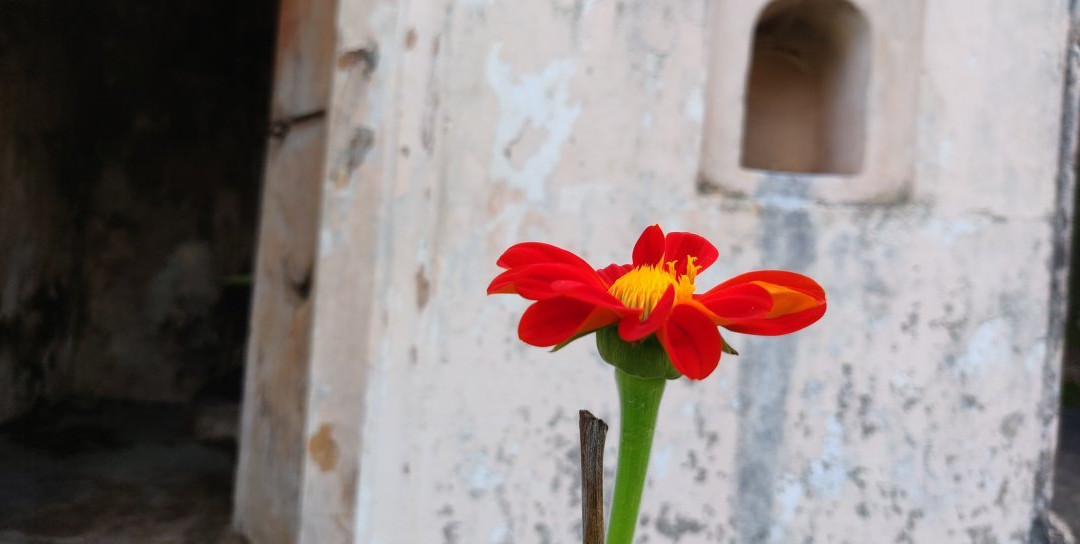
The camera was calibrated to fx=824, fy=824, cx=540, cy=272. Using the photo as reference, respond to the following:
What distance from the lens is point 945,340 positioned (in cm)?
188

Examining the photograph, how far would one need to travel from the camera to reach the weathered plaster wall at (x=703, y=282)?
1755 mm

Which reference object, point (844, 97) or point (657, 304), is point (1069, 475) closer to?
point (844, 97)

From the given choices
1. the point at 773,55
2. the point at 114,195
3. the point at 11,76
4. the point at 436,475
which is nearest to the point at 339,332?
the point at 436,475

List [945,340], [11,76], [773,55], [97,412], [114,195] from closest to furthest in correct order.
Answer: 1. [945,340]
2. [773,55]
3. [11,76]
4. [97,412]
5. [114,195]

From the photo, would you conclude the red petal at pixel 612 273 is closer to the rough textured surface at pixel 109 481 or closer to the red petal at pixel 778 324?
the red petal at pixel 778 324

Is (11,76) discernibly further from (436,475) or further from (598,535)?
(598,535)

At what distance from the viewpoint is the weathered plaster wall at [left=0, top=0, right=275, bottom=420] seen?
3885mm

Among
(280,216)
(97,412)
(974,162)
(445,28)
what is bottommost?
(97,412)

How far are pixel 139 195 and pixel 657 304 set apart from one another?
4.75 meters

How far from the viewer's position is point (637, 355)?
0.36 meters

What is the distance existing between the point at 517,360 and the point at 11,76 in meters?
2.90

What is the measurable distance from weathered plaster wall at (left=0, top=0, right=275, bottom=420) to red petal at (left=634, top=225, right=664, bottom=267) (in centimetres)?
400

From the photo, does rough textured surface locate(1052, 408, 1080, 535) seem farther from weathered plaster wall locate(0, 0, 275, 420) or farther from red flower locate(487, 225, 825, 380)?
weathered plaster wall locate(0, 0, 275, 420)

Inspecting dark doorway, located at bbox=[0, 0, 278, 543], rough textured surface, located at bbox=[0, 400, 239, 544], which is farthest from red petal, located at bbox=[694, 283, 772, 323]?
dark doorway, located at bbox=[0, 0, 278, 543]
